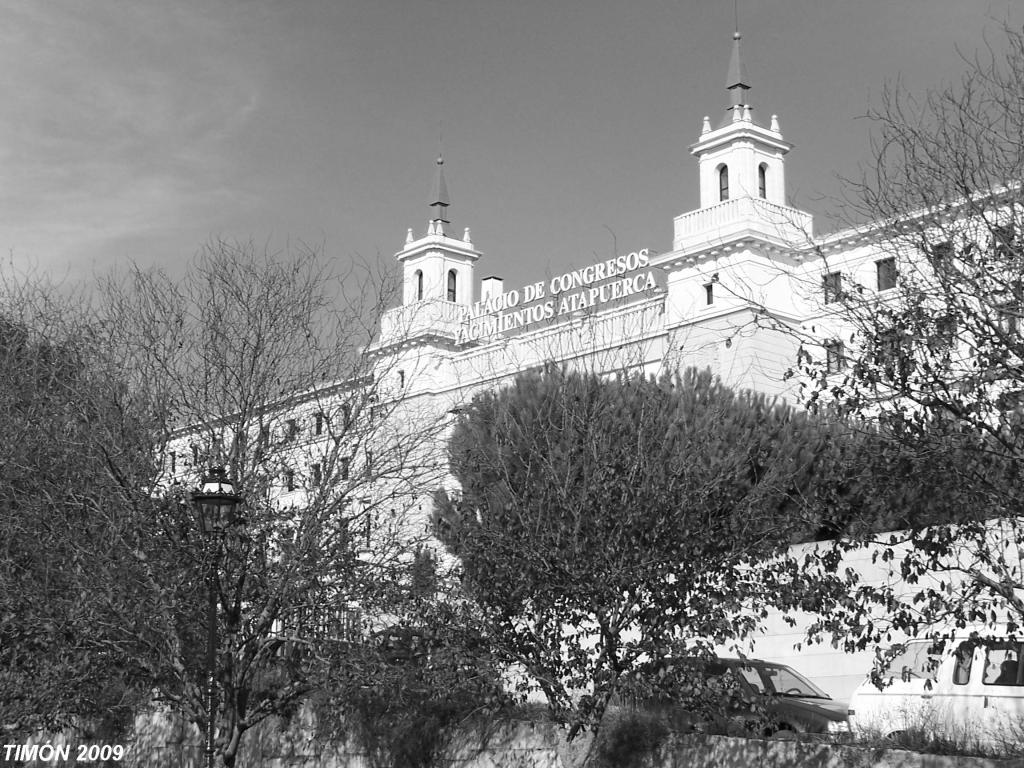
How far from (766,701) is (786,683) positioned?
361 cm

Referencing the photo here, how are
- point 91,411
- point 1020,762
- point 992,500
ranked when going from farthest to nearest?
point 91,411 → point 1020,762 → point 992,500

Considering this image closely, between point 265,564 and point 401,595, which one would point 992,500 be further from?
point 265,564

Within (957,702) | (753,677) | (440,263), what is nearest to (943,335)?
(957,702)

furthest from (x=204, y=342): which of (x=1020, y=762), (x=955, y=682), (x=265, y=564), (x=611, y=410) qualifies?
(x=1020, y=762)

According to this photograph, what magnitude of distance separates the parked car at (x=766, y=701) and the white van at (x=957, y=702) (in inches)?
42.8

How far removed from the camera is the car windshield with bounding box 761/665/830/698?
16.5 meters

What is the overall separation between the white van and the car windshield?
2561 millimetres

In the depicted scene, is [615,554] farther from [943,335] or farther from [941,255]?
[941,255]

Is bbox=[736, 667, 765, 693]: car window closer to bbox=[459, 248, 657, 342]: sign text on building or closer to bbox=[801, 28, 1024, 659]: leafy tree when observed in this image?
bbox=[801, 28, 1024, 659]: leafy tree

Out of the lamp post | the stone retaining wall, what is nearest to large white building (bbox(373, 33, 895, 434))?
the stone retaining wall

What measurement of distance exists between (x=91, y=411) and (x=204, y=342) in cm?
177

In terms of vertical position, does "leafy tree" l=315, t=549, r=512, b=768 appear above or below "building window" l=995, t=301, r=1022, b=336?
below

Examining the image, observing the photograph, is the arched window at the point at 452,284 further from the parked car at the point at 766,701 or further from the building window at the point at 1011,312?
the building window at the point at 1011,312

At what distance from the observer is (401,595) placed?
1570 cm
